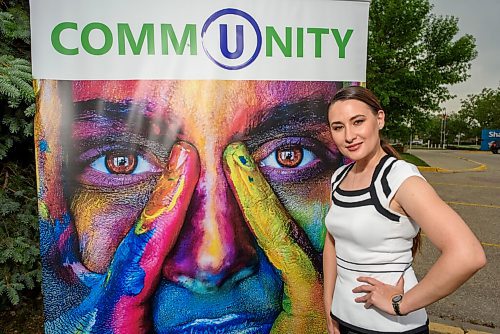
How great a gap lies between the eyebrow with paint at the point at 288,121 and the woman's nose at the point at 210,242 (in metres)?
0.31

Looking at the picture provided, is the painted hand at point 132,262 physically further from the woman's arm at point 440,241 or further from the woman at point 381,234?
the woman's arm at point 440,241

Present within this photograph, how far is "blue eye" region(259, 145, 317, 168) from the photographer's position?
237 cm

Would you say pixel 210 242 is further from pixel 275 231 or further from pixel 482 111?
pixel 482 111

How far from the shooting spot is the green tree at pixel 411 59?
15.1m

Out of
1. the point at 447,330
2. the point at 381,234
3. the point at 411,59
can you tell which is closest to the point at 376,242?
the point at 381,234

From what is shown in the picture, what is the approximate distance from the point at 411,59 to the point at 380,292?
16010mm

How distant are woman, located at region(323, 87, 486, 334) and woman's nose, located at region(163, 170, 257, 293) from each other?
31.2 inches

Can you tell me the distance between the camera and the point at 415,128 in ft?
53.6

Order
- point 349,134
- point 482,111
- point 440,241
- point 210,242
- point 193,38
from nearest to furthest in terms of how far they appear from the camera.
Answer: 1. point 440,241
2. point 349,134
3. point 193,38
4. point 210,242
5. point 482,111

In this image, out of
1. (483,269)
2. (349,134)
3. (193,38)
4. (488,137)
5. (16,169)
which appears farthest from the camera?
(488,137)

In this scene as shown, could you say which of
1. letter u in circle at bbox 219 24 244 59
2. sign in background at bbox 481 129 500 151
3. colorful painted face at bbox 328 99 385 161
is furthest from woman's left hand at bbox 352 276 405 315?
sign in background at bbox 481 129 500 151

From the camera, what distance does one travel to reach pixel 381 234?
1441mm

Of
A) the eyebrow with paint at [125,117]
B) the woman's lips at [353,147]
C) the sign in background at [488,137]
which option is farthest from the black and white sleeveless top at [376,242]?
the sign in background at [488,137]

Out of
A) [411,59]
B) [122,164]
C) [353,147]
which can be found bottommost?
[122,164]
